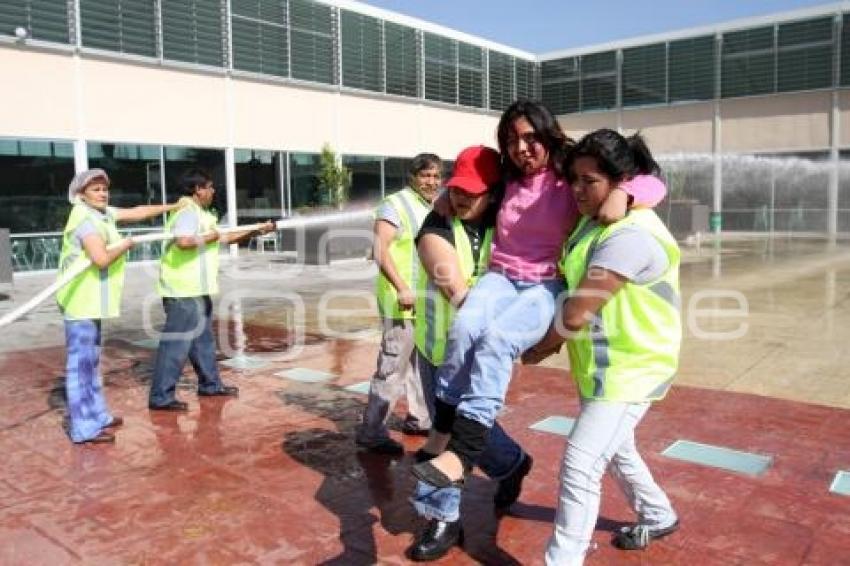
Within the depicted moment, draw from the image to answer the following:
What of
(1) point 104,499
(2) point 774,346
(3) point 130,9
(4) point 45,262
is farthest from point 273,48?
(1) point 104,499

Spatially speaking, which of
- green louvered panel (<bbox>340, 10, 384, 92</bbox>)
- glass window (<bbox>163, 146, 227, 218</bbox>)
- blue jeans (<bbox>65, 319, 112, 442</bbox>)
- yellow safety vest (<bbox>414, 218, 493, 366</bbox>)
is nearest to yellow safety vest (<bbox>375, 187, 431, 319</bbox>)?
yellow safety vest (<bbox>414, 218, 493, 366</bbox>)

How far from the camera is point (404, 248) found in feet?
14.9

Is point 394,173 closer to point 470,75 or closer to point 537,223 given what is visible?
point 470,75

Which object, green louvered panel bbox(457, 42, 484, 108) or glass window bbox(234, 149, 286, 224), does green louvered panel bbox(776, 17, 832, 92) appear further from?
glass window bbox(234, 149, 286, 224)

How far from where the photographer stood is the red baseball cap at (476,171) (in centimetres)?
298

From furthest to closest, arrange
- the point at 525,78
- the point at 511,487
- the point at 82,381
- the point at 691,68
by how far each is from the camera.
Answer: the point at 525,78, the point at 691,68, the point at 82,381, the point at 511,487

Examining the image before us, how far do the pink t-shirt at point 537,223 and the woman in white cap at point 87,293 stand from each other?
291 centimetres

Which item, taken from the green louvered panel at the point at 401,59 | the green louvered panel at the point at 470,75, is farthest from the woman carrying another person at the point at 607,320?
the green louvered panel at the point at 470,75

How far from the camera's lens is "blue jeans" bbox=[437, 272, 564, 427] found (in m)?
2.71

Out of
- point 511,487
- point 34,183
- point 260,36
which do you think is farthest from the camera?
point 260,36

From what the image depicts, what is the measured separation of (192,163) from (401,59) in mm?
9157

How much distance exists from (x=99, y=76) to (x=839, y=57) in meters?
23.4

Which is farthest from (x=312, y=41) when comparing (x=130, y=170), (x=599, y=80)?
(x=599, y=80)

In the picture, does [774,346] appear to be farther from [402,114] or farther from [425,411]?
[402,114]
